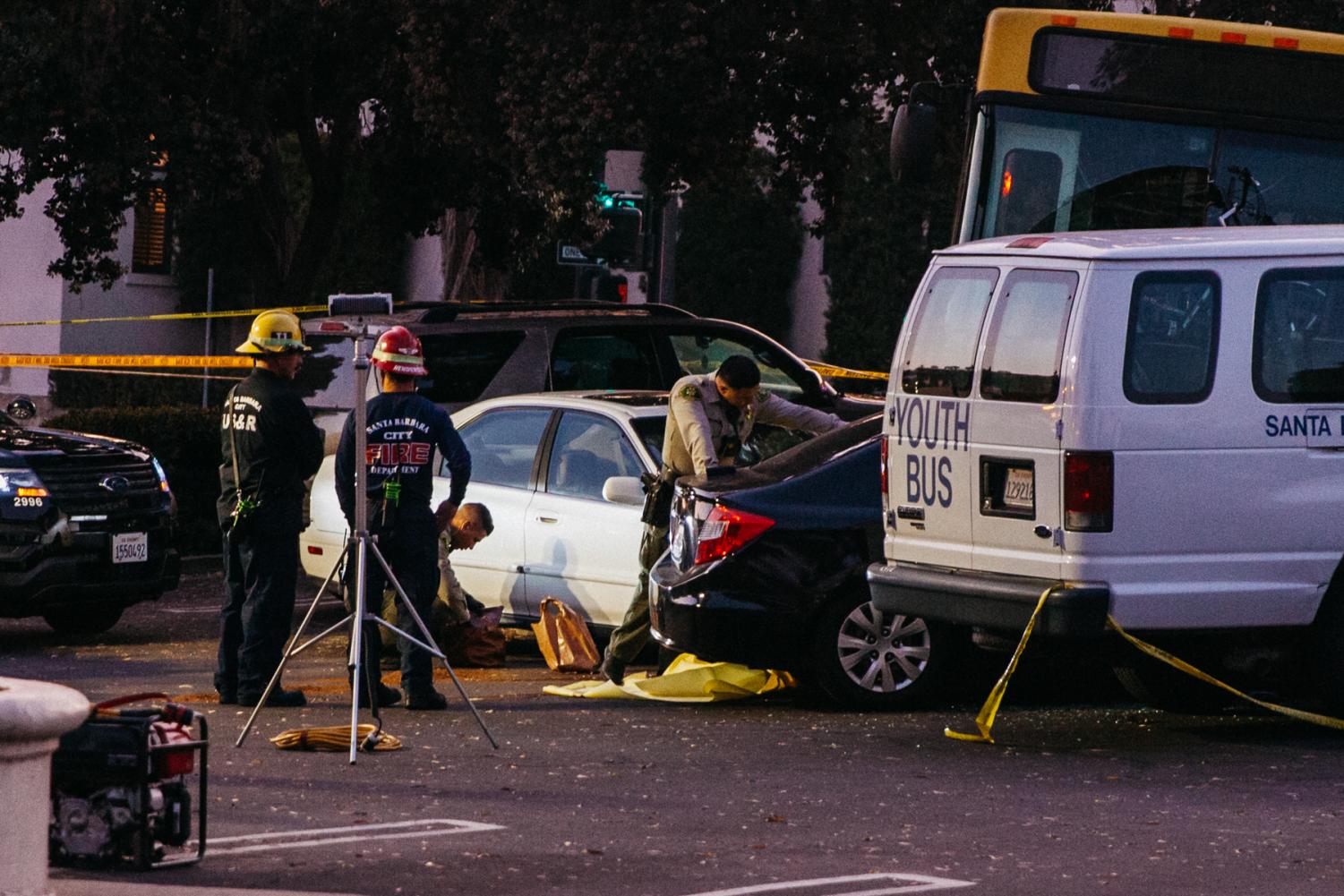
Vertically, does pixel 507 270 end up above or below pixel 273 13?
below

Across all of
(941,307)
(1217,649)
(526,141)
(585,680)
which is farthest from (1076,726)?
(526,141)

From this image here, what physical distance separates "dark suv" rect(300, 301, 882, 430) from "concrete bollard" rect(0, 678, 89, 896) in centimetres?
965

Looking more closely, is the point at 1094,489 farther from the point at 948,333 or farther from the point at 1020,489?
the point at 948,333

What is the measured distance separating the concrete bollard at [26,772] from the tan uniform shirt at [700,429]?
6.17 m

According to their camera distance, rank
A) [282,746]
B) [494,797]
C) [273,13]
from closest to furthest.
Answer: [494,797] < [282,746] < [273,13]

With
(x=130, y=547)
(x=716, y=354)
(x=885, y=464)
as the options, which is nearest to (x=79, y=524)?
(x=130, y=547)

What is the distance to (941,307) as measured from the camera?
1025 cm

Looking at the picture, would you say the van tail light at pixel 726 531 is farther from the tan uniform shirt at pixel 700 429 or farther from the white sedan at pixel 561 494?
the white sedan at pixel 561 494

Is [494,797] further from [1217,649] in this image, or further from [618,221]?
[618,221]

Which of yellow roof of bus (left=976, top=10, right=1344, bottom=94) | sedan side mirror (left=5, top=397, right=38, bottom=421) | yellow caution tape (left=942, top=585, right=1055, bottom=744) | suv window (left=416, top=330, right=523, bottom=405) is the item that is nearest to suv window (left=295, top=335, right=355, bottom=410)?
suv window (left=416, top=330, right=523, bottom=405)

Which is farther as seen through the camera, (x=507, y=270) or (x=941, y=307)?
(x=507, y=270)

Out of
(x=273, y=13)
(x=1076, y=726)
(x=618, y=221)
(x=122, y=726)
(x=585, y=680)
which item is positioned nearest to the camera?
(x=122, y=726)

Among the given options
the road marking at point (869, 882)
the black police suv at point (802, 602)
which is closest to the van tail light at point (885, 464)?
the black police suv at point (802, 602)

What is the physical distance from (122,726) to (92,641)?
25.0ft
